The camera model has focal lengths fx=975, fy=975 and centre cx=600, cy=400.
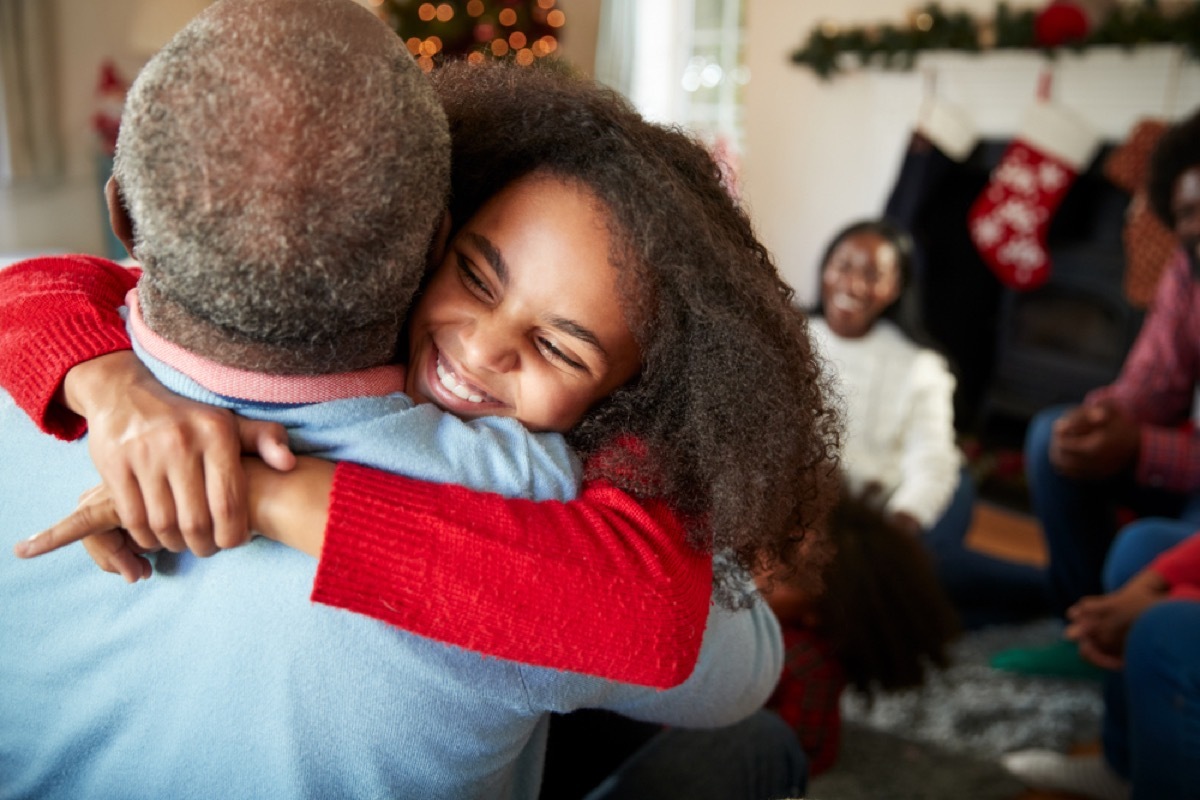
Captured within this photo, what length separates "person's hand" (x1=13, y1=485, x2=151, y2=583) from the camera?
62 cm

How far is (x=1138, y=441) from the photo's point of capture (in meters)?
2.10

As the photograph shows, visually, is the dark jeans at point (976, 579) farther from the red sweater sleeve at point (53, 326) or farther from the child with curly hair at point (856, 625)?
the red sweater sleeve at point (53, 326)

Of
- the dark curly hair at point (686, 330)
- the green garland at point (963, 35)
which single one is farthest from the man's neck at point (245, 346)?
the green garland at point (963, 35)

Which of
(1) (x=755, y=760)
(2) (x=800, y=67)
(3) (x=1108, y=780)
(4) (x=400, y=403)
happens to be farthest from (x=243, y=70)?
(2) (x=800, y=67)

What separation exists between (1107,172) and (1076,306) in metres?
0.57

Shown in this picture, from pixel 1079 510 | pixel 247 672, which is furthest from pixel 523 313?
pixel 1079 510

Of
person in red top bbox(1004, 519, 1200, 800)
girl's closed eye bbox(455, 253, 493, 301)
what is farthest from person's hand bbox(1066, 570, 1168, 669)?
girl's closed eye bbox(455, 253, 493, 301)

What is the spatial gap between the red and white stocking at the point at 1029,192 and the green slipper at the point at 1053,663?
197cm

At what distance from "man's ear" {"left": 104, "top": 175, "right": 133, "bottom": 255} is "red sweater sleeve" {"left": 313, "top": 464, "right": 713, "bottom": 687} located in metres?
0.23

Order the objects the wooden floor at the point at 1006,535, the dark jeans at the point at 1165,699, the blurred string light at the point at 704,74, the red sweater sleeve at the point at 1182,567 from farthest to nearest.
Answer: the blurred string light at the point at 704,74, the wooden floor at the point at 1006,535, the red sweater sleeve at the point at 1182,567, the dark jeans at the point at 1165,699

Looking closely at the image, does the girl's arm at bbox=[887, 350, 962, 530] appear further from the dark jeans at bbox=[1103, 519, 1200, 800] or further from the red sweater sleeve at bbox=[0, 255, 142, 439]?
the red sweater sleeve at bbox=[0, 255, 142, 439]

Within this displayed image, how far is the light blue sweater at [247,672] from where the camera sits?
639 mm

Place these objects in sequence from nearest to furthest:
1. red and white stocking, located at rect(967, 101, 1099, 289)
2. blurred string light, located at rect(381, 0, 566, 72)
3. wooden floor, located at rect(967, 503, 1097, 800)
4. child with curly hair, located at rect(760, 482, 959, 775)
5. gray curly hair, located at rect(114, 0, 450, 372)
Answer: gray curly hair, located at rect(114, 0, 450, 372) < child with curly hair, located at rect(760, 482, 959, 775) < wooden floor, located at rect(967, 503, 1097, 800) < red and white stocking, located at rect(967, 101, 1099, 289) < blurred string light, located at rect(381, 0, 566, 72)

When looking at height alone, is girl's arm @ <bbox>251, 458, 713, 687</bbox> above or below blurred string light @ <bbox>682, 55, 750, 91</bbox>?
below
